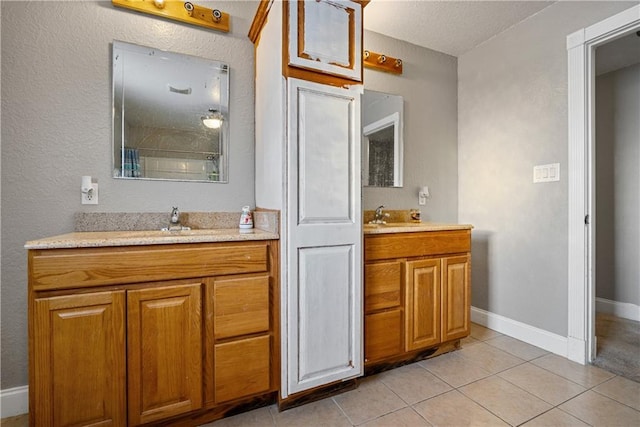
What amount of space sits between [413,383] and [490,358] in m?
0.71

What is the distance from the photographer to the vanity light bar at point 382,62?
250cm

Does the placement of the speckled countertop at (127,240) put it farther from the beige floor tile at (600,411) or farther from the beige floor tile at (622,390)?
the beige floor tile at (622,390)

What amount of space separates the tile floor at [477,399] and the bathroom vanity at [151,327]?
27 cm

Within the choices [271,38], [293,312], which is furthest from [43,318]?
[271,38]

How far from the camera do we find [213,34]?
6.50 feet

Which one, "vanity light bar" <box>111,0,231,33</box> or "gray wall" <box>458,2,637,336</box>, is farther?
"gray wall" <box>458,2,637,336</box>

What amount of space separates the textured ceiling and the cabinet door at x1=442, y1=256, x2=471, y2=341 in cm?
186

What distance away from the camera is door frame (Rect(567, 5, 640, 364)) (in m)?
2.05

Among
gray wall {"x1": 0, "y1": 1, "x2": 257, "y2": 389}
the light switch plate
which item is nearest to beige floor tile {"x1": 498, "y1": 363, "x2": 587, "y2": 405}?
the light switch plate

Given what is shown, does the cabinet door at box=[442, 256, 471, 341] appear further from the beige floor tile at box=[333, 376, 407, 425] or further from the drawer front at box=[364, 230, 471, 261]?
the beige floor tile at box=[333, 376, 407, 425]

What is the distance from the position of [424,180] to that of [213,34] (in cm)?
205

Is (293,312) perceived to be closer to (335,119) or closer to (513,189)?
(335,119)

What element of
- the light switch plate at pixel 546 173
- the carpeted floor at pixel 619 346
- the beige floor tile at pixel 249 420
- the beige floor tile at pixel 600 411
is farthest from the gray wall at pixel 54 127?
the carpeted floor at pixel 619 346

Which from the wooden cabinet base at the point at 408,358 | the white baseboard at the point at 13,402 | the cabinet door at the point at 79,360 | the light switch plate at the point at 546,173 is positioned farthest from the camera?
the light switch plate at the point at 546,173
